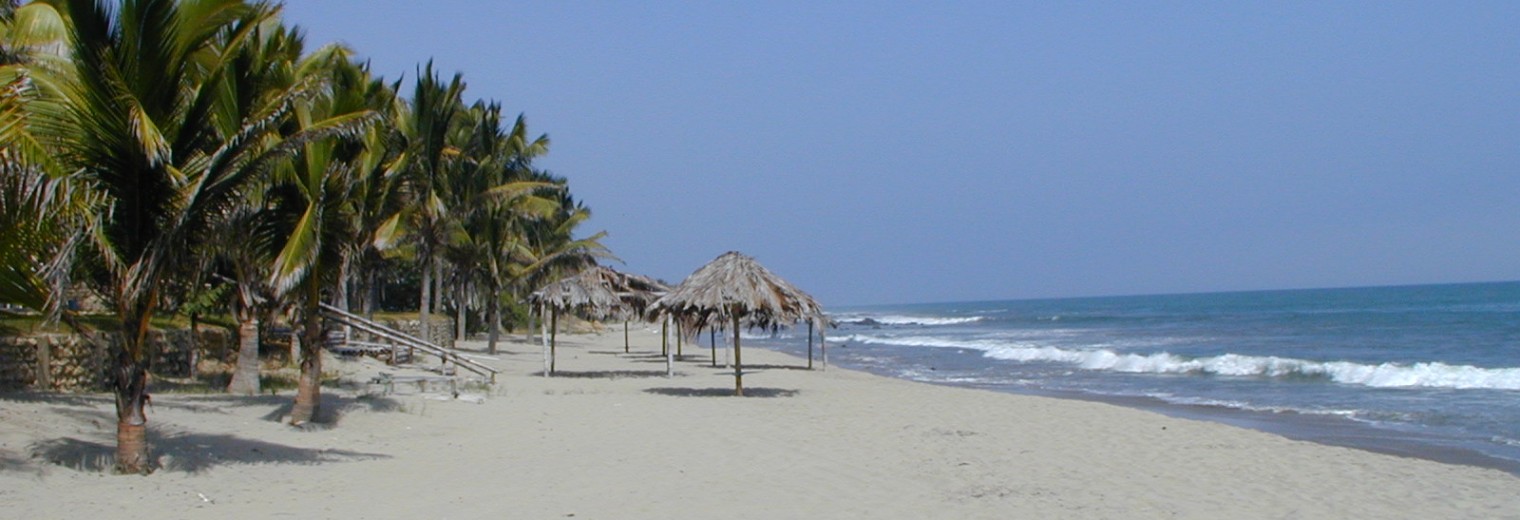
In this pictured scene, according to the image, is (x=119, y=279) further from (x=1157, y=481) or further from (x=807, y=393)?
(x=807, y=393)

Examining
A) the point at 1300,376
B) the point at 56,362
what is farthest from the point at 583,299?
the point at 1300,376

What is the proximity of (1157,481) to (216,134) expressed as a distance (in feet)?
24.1

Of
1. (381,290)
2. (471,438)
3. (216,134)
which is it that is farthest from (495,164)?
(216,134)

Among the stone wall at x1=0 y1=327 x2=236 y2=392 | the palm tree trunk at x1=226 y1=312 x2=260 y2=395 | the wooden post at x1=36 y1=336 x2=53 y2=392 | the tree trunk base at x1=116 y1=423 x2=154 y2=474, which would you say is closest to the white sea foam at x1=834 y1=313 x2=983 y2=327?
the palm tree trunk at x1=226 y1=312 x2=260 y2=395

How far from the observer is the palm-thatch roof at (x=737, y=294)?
51.4ft

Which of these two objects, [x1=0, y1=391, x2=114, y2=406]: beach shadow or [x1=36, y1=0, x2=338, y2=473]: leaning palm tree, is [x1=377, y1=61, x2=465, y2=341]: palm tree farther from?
[x1=36, y1=0, x2=338, y2=473]: leaning palm tree

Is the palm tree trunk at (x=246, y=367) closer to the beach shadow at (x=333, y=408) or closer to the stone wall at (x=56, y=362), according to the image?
the beach shadow at (x=333, y=408)

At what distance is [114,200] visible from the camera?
22.9ft

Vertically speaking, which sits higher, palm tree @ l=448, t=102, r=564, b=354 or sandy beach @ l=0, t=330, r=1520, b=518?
palm tree @ l=448, t=102, r=564, b=354

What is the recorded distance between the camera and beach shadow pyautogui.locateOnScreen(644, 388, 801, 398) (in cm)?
1681

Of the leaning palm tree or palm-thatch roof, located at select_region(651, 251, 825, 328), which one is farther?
palm-thatch roof, located at select_region(651, 251, 825, 328)

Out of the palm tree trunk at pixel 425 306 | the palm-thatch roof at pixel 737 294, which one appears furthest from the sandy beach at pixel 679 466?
the palm tree trunk at pixel 425 306

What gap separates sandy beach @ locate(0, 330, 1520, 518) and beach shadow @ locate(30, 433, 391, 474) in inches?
1.1

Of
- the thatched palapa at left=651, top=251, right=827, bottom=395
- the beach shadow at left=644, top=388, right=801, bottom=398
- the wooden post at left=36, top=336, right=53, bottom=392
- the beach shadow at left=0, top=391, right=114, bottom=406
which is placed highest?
the thatched palapa at left=651, top=251, right=827, bottom=395
